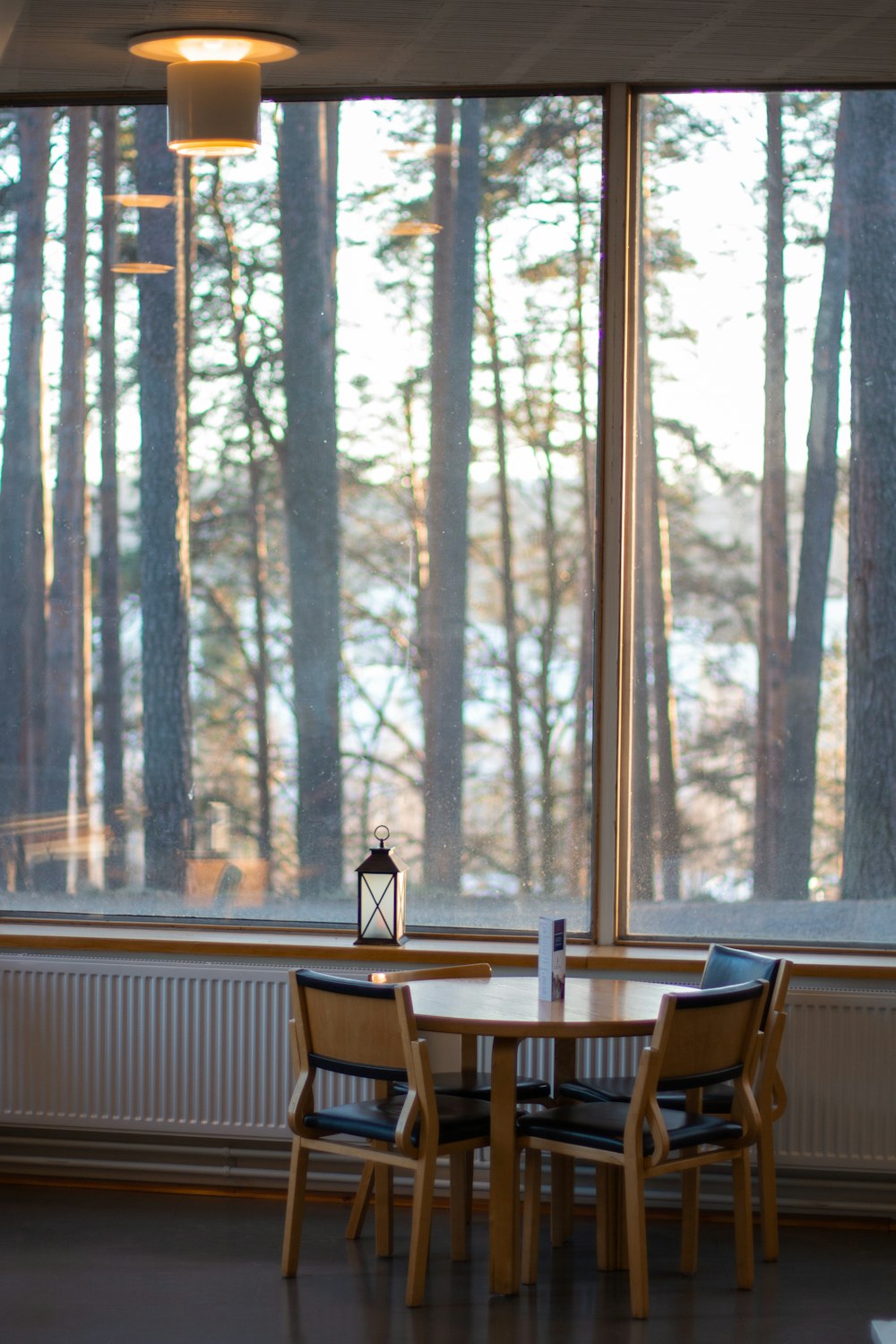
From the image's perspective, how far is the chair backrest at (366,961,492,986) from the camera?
5141 millimetres

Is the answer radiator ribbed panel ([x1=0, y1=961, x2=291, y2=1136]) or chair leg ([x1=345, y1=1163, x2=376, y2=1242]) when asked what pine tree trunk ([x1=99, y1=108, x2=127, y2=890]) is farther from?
chair leg ([x1=345, y1=1163, x2=376, y2=1242])

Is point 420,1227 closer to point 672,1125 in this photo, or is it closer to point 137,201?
point 672,1125

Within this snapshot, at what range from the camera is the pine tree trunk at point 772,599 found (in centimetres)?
577

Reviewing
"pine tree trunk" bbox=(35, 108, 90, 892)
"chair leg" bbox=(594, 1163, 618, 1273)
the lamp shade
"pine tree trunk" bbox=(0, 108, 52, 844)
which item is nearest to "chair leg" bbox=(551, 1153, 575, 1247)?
"chair leg" bbox=(594, 1163, 618, 1273)

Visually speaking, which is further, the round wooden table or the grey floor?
the round wooden table

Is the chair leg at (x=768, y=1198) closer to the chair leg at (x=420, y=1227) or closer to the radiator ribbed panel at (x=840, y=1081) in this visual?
the radiator ribbed panel at (x=840, y=1081)

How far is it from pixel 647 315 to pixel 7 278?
7.35 ft

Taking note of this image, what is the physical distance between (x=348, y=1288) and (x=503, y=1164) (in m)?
0.56

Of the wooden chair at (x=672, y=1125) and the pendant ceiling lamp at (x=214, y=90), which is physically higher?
the pendant ceiling lamp at (x=214, y=90)

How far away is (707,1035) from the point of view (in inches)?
178

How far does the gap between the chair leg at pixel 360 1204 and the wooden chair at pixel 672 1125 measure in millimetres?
552

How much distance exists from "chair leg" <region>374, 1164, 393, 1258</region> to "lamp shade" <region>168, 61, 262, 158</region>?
10.2 ft

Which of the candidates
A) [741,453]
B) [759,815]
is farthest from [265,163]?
[759,815]

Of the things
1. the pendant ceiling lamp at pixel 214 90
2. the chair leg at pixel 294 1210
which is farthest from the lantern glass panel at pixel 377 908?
the pendant ceiling lamp at pixel 214 90
